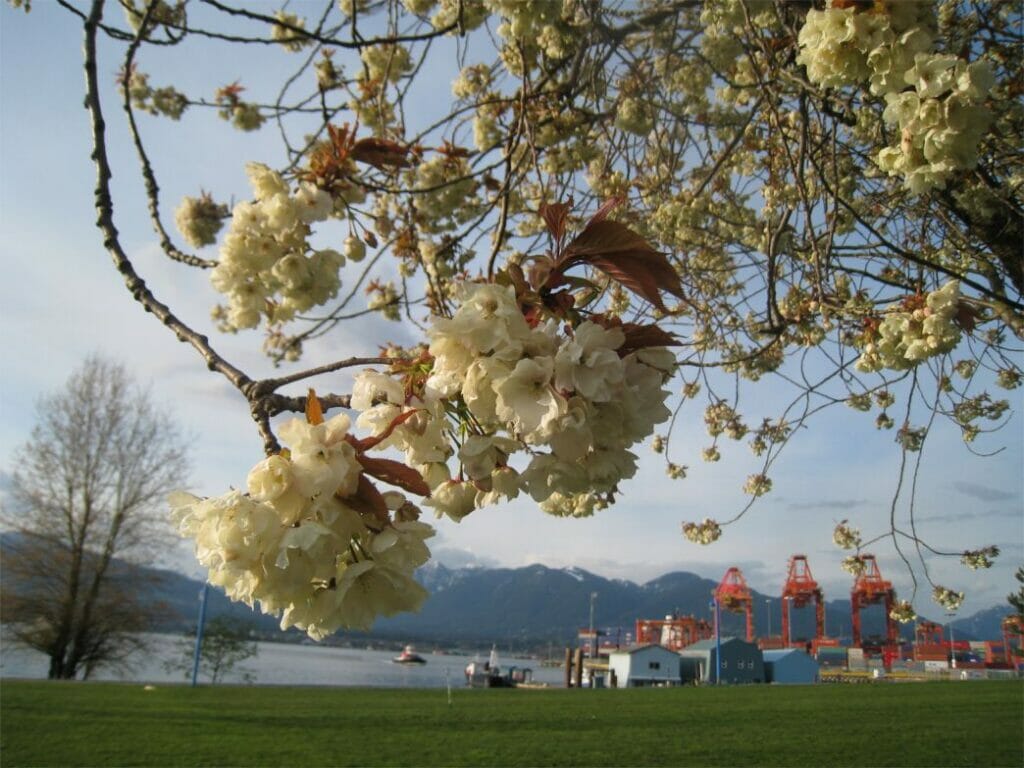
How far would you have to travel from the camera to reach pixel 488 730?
7.12 m

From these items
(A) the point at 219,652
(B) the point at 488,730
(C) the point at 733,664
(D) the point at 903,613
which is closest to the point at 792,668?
(C) the point at 733,664

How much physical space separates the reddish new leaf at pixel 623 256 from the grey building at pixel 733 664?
26.3 m

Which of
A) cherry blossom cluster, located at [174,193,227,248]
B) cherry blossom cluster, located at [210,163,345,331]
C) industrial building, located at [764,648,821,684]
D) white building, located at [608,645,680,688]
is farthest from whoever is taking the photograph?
industrial building, located at [764,648,821,684]

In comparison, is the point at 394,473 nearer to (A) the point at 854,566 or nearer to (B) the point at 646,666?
(A) the point at 854,566

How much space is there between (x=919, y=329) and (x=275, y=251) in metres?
1.89

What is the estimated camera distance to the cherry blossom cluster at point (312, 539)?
2.21 ft

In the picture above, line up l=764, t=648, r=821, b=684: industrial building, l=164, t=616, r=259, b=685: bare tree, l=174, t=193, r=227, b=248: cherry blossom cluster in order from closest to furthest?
1. l=174, t=193, r=227, b=248: cherry blossom cluster
2. l=164, t=616, r=259, b=685: bare tree
3. l=764, t=648, r=821, b=684: industrial building

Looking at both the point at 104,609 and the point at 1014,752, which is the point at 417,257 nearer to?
the point at 1014,752

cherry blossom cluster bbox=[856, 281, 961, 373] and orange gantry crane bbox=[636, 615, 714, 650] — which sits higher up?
cherry blossom cluster bbox=[856, 281, 961, 373]

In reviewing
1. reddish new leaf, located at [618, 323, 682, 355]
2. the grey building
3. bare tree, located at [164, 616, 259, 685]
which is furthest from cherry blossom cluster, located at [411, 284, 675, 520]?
the grey building

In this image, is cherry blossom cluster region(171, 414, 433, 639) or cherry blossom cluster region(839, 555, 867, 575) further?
cherry blossom cluster region(839, 555, 867, 575)

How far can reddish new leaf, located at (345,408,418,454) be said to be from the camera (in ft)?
2.33

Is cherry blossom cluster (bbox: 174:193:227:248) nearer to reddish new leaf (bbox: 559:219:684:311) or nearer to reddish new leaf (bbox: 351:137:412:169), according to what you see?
reddish new leaf (bbox: 351:137:412:169)

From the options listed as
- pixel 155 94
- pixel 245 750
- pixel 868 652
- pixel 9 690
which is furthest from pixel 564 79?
pixel 868 652
